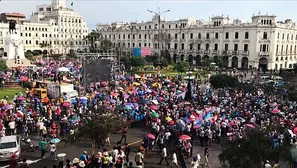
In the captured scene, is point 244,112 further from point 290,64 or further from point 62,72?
point 290,64

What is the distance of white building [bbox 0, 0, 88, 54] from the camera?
103 metres

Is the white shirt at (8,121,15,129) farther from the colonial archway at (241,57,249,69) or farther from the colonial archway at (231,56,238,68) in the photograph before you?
the colonial archway at (231,56,238,68)

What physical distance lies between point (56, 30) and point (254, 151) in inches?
4212

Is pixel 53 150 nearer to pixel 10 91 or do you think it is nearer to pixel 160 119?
pixel 160 119

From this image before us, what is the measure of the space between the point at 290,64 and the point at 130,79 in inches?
1982

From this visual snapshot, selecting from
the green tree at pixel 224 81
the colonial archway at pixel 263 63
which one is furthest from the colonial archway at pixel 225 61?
the green tree at pixel 224 81

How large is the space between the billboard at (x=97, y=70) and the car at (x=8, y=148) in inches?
736

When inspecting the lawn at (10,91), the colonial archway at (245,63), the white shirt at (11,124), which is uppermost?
the colonial archway at (245,63)

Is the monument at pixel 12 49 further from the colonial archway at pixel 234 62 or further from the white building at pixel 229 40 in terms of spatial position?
the colonial archway at pixel 234 62

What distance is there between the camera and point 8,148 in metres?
15.4

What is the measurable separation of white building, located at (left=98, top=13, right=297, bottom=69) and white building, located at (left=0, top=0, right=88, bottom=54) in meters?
31.4

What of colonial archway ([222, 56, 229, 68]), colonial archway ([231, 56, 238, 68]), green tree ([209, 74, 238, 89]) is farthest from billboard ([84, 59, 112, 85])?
colonial archway ([231, 56, 238, 68])

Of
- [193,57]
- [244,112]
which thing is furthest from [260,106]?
[193,57]

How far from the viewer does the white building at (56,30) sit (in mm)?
102562
